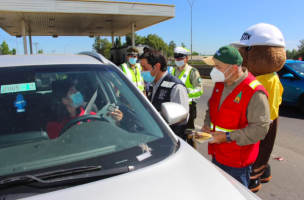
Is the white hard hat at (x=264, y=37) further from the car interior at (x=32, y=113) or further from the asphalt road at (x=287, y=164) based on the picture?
the asphalt road at (x=287, y=164)

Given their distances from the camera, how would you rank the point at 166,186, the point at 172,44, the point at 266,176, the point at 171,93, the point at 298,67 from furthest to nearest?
the point at 172,44
the point at 298,67
the point at 266,176
the point at 171,93
the point at 166,186

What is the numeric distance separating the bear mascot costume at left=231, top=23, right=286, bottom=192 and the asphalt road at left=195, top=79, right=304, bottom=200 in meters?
0.56

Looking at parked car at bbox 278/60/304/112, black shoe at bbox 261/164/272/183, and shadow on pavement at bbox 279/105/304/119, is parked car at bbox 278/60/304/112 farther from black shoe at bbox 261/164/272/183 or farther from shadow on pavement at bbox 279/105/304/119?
black shoe at bbox 261/164/272/183

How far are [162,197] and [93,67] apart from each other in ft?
4.23

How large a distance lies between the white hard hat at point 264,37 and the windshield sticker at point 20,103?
2.42 m

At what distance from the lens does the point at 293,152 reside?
4648mm

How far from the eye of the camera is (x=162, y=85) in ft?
10.1

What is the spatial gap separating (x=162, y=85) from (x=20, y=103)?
169 cm

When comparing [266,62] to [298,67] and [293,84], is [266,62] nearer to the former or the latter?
[293,84]

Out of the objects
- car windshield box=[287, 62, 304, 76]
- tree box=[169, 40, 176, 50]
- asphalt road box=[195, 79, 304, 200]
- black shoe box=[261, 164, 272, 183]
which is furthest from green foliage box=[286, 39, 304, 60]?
tree box=[169, 40, 176, 50]

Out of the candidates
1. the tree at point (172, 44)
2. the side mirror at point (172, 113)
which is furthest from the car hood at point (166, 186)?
the tree at point (172, 44)

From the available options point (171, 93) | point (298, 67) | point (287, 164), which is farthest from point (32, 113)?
point (298, 67)

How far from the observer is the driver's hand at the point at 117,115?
2037mm

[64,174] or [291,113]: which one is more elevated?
[64,174]
